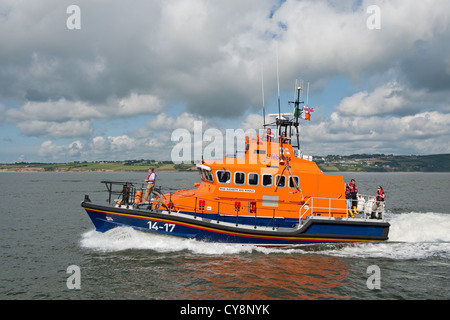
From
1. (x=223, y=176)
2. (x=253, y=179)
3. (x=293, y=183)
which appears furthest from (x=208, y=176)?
(x=293, y=183)

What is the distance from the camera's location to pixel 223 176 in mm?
10055

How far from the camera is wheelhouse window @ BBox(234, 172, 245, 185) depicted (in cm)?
1004

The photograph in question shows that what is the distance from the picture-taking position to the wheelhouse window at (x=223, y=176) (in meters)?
10.0

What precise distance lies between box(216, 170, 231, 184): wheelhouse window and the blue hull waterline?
1.21 metres

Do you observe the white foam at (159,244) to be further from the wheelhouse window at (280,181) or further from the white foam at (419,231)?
the white foam at (419,231)

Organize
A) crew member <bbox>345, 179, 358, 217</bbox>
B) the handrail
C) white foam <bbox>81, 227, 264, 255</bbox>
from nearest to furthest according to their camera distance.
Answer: white foam <bbox>81, 227, 264, 255</bbox> < the handrail < crew member <bbox>345, 179, 358, 217</bbox>

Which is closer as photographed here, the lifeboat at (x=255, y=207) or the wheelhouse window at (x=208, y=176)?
the lifeboat at (x=255, y=207)

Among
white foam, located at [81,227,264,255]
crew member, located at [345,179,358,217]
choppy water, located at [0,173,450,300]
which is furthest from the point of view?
crew member, located at [345,179,358,217]

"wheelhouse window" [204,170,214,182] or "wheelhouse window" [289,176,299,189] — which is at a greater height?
"wheelhouse window" [204,170,214,182]

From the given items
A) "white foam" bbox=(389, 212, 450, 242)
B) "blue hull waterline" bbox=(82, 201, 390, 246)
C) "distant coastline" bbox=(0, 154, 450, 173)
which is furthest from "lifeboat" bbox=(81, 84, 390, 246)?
"distant coastline" bbox=(0, 154, 450, 173)

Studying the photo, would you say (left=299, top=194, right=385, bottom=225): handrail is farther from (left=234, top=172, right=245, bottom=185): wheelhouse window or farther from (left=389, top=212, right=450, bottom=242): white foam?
(left=389, top=212, right=450, bottom=242): white foam

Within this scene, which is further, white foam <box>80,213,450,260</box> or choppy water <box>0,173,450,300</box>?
white foam <box>80,213,450,260</box>

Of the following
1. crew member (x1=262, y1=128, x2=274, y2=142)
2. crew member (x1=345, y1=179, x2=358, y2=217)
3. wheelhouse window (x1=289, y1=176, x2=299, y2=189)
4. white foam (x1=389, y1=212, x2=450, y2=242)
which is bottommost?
white foam (x1=389, y1=212, x2=450, y2=242)

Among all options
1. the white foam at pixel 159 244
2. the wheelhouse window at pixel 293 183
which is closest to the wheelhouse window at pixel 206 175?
the white foam at pixel 159 244
